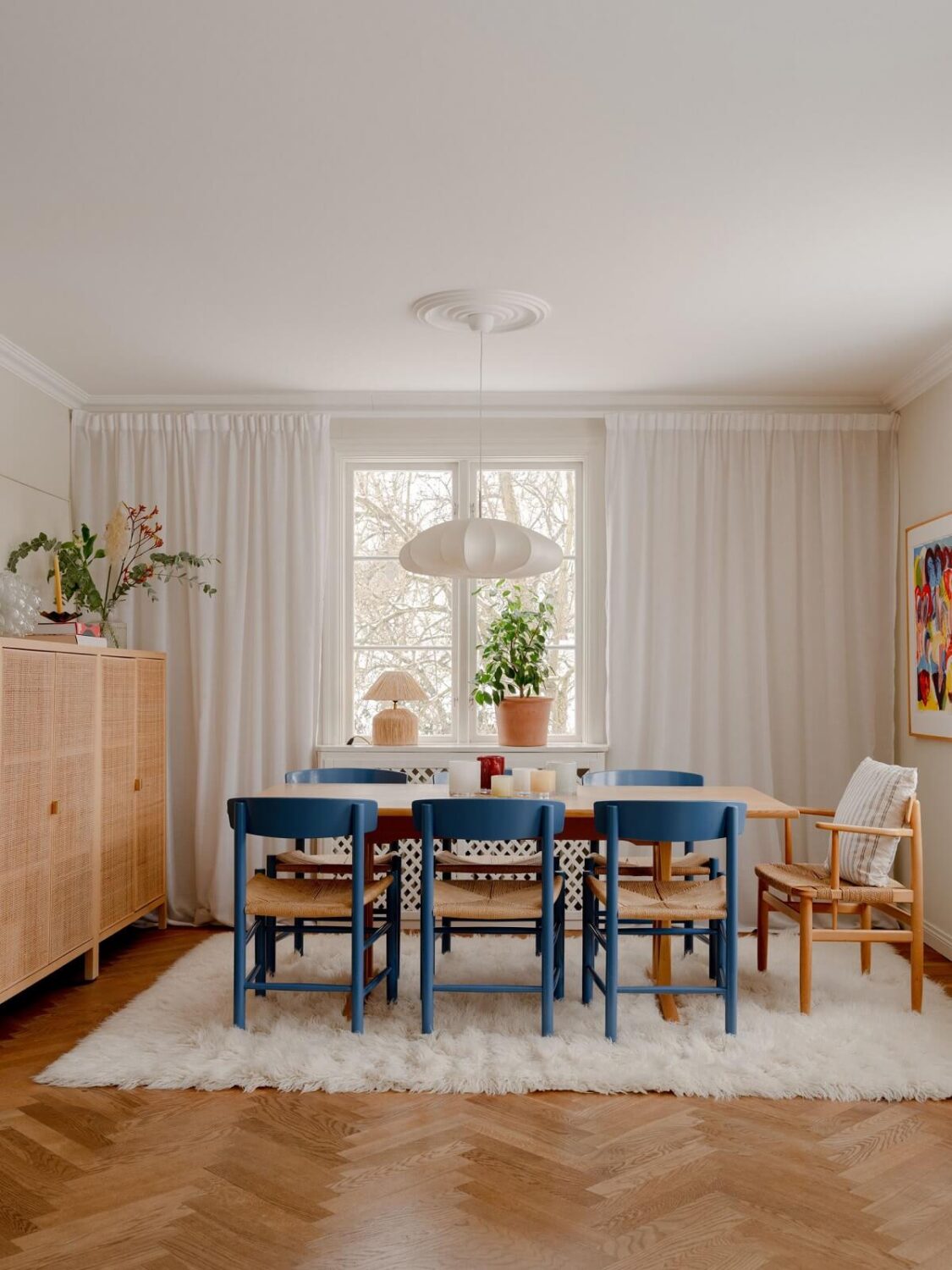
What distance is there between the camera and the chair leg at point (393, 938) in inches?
157

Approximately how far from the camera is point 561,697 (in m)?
5.75

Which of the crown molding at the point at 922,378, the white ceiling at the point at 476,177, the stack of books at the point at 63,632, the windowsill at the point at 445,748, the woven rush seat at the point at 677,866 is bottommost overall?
the woven rush seat at the point at 677,866

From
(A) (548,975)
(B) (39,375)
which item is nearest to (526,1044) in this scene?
(A) (548,975)

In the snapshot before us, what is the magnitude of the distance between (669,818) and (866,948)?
1351 millimetres

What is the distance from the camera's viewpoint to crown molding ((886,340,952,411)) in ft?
15.6

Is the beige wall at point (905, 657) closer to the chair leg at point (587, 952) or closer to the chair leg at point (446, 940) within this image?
the chair leg at point (587, 952)

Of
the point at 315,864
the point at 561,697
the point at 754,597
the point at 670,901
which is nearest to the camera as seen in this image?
the point at 670,901

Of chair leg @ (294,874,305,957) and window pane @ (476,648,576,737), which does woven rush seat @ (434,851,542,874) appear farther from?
window pane @ (476,648,576,737)

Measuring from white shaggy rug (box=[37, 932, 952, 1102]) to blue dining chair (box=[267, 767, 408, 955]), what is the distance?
410mm

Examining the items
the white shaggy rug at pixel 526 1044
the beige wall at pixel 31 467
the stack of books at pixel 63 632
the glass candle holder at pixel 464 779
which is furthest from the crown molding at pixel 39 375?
the white shaggy rug at pixel 526 1044

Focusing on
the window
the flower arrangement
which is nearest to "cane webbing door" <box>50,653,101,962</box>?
the flower arrangement

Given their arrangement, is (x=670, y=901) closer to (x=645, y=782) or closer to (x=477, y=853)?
(x=645, y=782)

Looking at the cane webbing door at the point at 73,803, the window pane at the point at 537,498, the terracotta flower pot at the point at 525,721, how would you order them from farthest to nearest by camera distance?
the window pane at the point at 537,498 → the terracotta flower pot at the point at 525,721 → the cane webbing door at the point at 73,803

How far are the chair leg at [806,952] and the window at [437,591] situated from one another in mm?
1981
